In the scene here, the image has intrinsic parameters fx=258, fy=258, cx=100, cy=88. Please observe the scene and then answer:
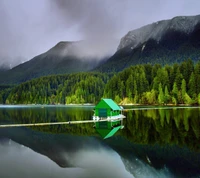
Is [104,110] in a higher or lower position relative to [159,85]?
lower

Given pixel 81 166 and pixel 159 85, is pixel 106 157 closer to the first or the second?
pixel 81 166

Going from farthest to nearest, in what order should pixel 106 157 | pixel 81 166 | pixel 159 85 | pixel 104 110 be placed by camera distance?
1. pixel 159 85
2. pixel 104 110
3. pixel 106 157
4. pixel 81 166

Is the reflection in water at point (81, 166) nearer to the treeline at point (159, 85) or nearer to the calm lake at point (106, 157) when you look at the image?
the calm lake at point (106, 157)

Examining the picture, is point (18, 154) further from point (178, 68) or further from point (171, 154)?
point (178, 68)

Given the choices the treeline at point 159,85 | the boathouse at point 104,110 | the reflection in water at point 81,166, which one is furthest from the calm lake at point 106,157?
the treeline at point 159,85

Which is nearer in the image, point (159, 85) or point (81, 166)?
point (81, 166)

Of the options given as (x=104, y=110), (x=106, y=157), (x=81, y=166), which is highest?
(x=104, y=110)

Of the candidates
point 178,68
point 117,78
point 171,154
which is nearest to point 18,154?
point 171,154

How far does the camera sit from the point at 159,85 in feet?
436

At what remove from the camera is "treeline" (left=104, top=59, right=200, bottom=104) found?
404 feet

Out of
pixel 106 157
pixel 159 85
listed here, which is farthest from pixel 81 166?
pixel 159 85

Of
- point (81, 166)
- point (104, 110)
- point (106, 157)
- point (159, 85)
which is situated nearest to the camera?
point (81, 166)

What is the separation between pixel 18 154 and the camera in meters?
23.8

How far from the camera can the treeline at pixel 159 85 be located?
12300 cm
